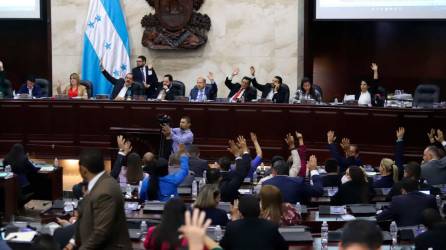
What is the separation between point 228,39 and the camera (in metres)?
16.3

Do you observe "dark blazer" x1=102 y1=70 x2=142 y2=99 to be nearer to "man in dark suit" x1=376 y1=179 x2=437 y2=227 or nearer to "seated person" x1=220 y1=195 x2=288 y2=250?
"man in dark suit" x1=376 y1=179 x2=437 y2=227

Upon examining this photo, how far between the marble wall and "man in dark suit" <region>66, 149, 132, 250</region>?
440 inches

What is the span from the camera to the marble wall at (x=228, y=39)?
16.0 meters

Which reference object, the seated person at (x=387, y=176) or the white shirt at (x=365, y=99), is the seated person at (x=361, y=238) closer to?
the seated person at (x=387, y=176)

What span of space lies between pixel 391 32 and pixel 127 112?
20.5 feet

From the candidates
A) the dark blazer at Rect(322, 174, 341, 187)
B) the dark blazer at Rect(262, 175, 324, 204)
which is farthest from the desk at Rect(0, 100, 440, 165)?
the dark blazer at Rect(262, 175, 324, 204)

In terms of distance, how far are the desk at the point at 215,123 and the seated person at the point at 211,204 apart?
627cm

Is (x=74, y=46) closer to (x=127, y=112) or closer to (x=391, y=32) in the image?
(x=127, y=112)

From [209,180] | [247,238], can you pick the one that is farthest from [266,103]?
[247,238]

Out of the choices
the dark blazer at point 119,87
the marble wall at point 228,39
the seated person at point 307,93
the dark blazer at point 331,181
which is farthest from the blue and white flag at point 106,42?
the dark blazer at point 331,181

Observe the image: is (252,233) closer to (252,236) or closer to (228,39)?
(252,236)

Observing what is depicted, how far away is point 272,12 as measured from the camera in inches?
631

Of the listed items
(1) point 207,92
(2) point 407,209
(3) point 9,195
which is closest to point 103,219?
(2) point 407,209

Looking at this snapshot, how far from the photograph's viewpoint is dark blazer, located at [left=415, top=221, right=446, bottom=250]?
5781mm
